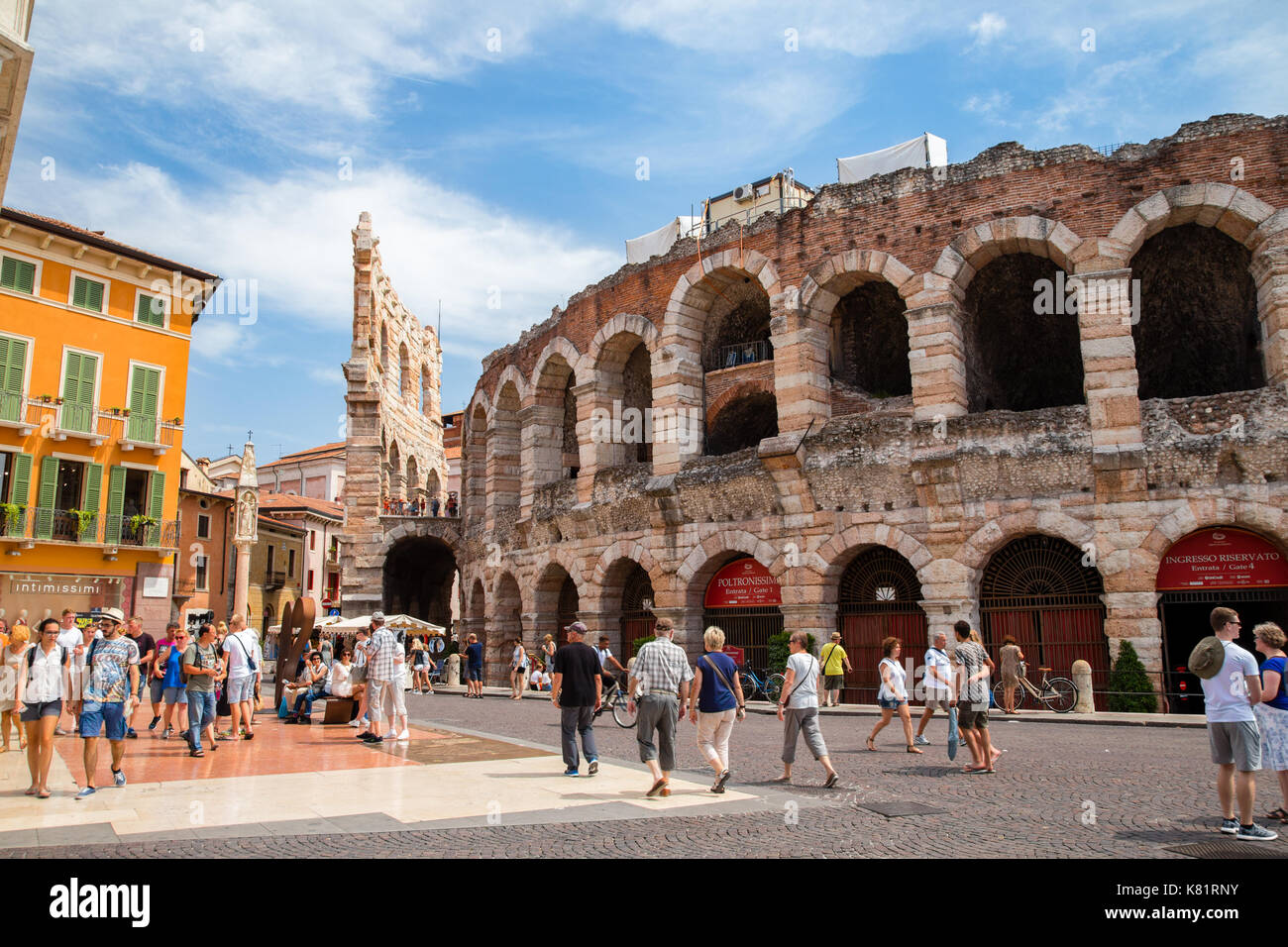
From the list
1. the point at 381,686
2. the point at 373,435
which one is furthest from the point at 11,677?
the point at 373,435

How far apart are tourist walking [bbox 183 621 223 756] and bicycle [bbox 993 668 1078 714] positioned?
11972 millimetres

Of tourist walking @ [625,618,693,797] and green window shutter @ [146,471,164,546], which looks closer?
tourist walking @ [625,618,693,797]

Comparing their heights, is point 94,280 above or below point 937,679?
above

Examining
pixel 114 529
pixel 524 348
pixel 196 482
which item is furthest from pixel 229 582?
pixel 524 348

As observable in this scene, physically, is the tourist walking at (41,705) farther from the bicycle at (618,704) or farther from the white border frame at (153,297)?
the white border frame at (153,297)

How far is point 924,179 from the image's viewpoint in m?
18.3

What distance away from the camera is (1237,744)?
601cm

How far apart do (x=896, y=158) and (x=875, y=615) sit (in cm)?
1349

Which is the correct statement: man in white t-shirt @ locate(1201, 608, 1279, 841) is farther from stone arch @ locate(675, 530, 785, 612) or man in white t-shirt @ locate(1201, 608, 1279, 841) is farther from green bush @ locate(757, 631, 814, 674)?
stone arch @ locate(675, 530, 785, 612)

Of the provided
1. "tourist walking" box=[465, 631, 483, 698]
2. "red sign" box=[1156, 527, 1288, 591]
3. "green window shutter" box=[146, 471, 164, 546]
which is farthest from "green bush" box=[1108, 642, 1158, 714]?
"green window shutter" box=[146, 471, 164, 546]

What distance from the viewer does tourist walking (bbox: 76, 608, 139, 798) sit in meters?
7.58

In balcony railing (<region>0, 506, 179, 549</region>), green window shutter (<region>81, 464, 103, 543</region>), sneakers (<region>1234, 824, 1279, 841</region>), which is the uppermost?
green window shutter (<region>81, 464, 103, 543</region>)

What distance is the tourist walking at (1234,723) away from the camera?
19.4 feet

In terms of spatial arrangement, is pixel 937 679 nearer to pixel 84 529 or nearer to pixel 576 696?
pixel 576 696
